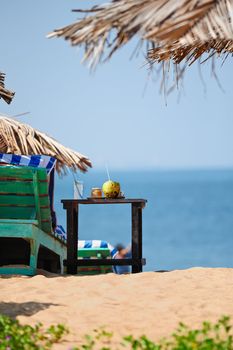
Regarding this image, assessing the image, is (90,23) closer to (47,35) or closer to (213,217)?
(47,35)

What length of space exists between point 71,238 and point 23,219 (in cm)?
56

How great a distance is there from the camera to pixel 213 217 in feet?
251

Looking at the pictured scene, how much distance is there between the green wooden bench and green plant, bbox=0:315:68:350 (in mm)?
2323

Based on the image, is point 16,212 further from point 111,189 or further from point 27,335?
point 27,335

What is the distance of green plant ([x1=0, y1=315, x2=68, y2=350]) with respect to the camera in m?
4.68

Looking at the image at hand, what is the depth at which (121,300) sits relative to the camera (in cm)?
617

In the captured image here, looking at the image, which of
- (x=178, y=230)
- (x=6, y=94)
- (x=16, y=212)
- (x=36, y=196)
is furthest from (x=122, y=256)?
(x=178, y=230)

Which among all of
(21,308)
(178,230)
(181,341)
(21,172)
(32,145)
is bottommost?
(181,341)

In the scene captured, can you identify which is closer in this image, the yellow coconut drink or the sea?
the yellow coconut drink

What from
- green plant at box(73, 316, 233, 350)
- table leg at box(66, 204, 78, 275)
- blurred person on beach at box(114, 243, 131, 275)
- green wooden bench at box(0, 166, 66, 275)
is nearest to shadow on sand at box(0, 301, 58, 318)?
green plant at box(73, 316, 233, 350)

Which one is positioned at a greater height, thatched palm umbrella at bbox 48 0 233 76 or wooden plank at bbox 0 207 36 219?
thatched palm umbrella at bbox 48 0 233 76

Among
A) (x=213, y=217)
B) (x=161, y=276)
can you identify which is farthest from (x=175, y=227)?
(x=161, y=276)

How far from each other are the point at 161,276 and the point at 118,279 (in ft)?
1.27

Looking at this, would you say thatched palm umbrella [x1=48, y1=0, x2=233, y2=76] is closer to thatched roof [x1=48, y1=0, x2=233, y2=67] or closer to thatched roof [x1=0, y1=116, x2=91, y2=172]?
thatched roof [x1=48, y1=0, x2=233, y2=67]
